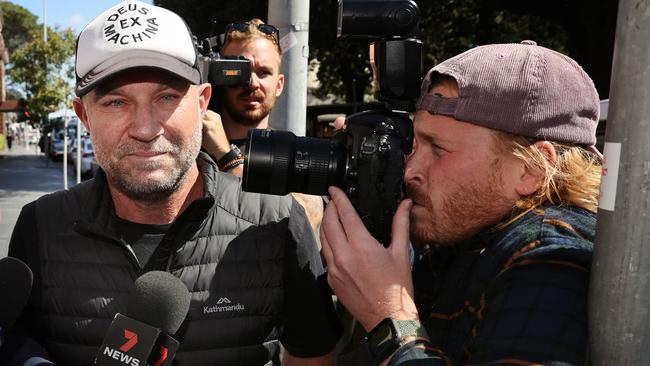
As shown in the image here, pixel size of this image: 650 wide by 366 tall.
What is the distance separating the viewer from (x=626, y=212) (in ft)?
3.68

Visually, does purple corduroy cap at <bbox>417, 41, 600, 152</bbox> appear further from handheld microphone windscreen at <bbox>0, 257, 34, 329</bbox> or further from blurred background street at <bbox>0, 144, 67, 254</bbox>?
blurred background street at <bbox>0, 144, 67, 254</bbox>

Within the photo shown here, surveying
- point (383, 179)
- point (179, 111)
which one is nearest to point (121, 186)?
point (179, 111)

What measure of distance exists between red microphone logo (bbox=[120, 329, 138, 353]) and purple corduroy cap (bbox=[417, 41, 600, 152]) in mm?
889

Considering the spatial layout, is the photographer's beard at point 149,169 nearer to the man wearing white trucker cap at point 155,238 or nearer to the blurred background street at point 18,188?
the man wearing white trucker cap at point 155,238

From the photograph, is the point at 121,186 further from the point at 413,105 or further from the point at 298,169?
the point at 413,105

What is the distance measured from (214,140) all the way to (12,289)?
3.84 ft

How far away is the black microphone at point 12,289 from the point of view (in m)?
1.51

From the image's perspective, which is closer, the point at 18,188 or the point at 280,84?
the point at 280,84

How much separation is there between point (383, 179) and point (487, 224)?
11.5 inches

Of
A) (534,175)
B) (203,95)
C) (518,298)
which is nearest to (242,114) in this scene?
(203,95)

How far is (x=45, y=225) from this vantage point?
6.14ft

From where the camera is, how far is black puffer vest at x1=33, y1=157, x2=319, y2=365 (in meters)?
1.77

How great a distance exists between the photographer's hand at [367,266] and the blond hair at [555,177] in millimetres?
276

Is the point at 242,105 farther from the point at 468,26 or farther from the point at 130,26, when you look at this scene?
the point at 468,26
